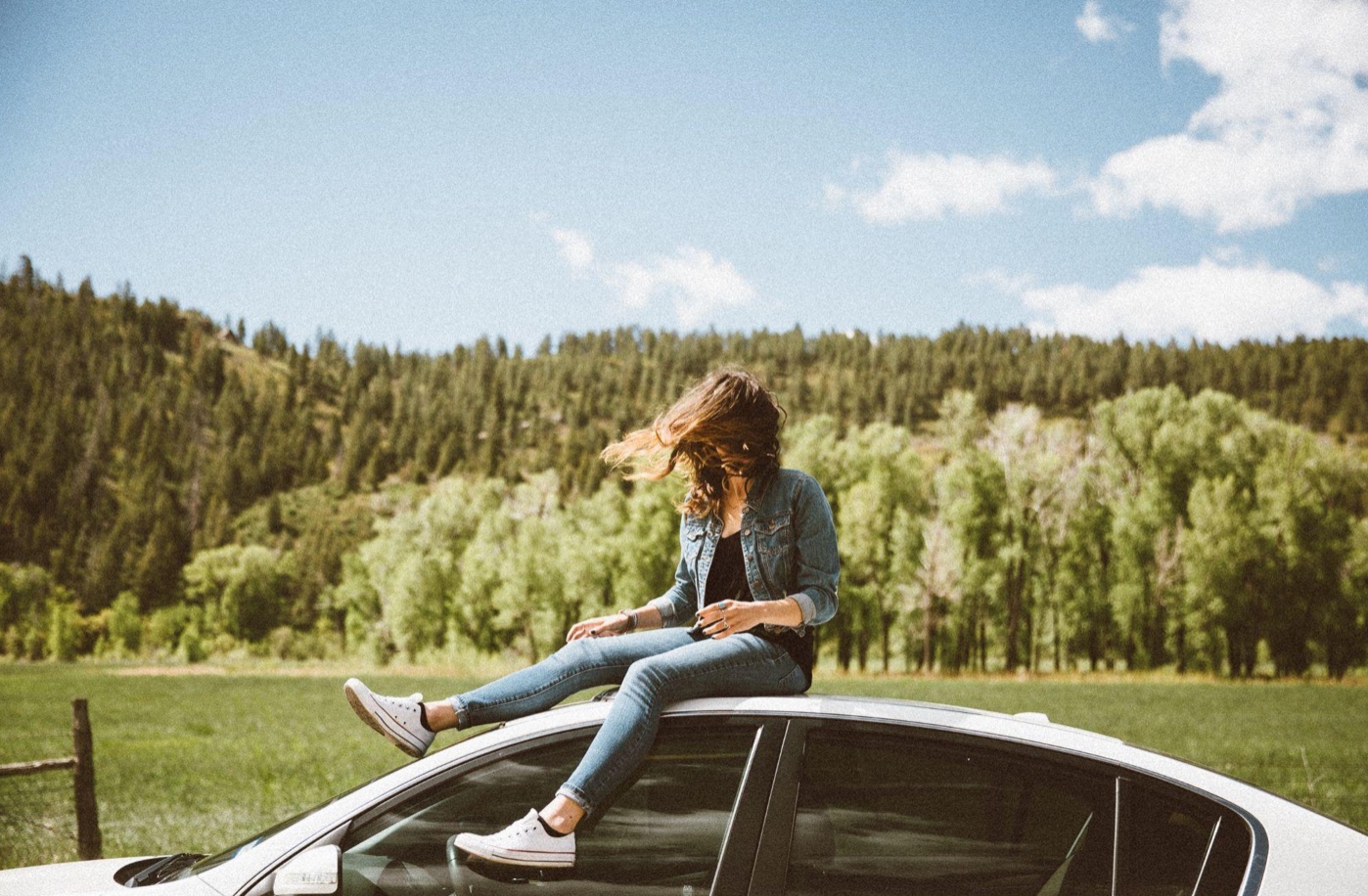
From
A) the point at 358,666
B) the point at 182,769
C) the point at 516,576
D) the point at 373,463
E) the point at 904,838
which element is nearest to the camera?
the point at 904,838

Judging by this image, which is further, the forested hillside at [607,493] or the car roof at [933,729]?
the forested hillside at [607,493]

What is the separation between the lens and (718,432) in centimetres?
310

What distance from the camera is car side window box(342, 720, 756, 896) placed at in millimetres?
2262

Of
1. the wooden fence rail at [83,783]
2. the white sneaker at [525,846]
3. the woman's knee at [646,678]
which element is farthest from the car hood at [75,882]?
the wooden fence rail at [83,783]

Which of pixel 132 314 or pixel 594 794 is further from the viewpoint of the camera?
pixel 132 314

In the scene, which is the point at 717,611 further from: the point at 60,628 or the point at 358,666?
the point at 60,628

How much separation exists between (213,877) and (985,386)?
17046cm

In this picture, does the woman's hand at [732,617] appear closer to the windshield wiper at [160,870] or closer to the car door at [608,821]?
the car door at [608,821]

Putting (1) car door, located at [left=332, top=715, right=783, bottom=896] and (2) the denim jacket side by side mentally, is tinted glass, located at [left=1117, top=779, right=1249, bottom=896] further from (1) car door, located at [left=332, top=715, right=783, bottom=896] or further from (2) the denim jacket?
(2) the denim jacket

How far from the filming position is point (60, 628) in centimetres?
9631

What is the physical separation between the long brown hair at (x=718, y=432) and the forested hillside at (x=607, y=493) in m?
62.0

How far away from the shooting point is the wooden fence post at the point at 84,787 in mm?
7848

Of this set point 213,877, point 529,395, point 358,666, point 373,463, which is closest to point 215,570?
point 358,666

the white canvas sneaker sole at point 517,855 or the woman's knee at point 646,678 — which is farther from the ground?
the woman's knee at point 646,678
